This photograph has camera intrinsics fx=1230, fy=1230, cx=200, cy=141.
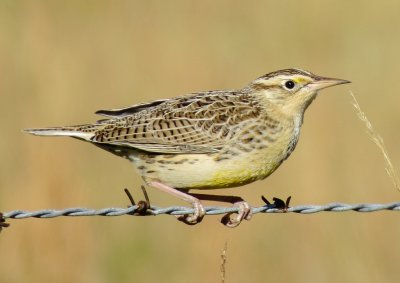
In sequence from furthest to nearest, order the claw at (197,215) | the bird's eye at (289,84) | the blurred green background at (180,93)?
the blurred green background at (180,93)
the bird's eye at (289,84)
the claw at (197,215)

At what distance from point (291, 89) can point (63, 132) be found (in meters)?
1.66

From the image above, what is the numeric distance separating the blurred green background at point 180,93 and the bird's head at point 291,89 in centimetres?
216

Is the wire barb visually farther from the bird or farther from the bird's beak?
the bird's beak

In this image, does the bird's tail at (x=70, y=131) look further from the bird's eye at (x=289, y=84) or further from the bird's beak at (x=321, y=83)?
the bird's beak at (x=321, y=83)

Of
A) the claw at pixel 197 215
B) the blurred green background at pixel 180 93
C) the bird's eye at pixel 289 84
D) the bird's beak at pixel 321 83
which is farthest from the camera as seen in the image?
the blurred green background at pixel 180 93

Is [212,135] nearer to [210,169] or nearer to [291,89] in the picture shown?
[210,169]

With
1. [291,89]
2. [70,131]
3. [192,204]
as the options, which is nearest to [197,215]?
[192,204]

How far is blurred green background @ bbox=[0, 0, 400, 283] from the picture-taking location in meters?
10.5

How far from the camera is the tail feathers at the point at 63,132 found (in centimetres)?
824

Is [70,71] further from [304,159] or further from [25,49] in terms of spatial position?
[304,159]

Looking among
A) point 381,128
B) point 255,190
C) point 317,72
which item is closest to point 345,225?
point 255,190

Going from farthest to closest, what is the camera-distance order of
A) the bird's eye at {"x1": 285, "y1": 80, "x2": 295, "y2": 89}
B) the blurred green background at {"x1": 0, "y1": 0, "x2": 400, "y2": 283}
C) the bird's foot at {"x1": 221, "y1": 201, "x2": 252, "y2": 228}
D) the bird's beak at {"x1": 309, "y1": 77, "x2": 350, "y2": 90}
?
the blurred green background at {"x1": 0, "y1": 0, "x2": 400, "y2": 283}, the bird's eye at {"x1": 285, "y1": 80, "x2": 295, "y2": 89}, the bird's beak at {"x1": 309, "y1": 77, "x2": 350, "y2": 90}, the bird's foot at {"x1": 221, "y1": 201, "x2": 252, "y2": 228}

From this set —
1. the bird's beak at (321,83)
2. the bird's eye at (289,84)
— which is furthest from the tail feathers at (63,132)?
the bird's beak at (321,83)

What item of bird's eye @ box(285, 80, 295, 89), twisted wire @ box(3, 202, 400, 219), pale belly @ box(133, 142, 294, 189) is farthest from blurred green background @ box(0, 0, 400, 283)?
twisted wire @ box(3, 202, 400, 219)
